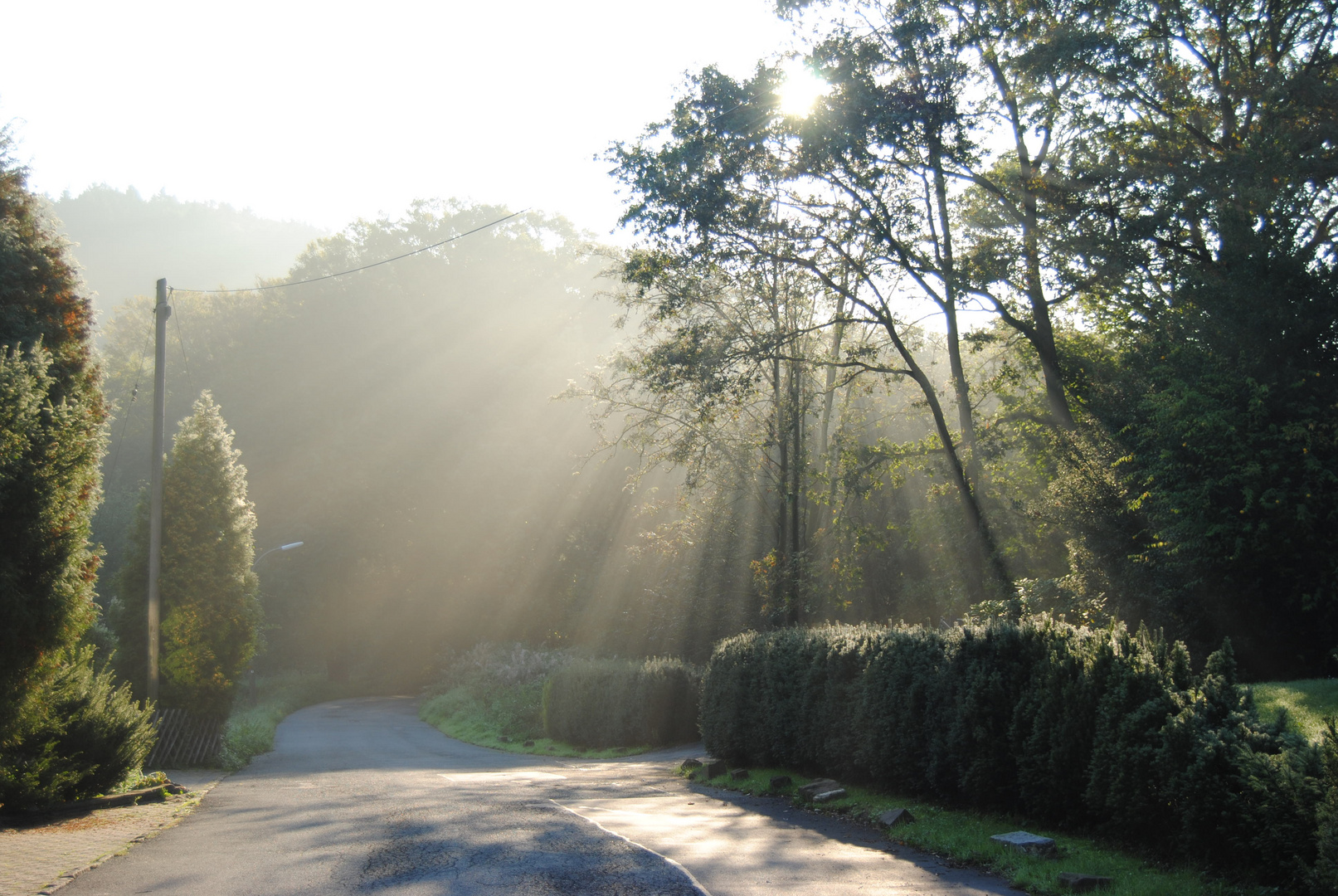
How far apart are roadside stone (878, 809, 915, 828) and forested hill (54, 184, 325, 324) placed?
4026 inches

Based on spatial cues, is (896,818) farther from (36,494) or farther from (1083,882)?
(36,494)

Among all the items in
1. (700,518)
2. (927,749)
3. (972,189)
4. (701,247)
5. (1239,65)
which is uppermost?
(1239,65)

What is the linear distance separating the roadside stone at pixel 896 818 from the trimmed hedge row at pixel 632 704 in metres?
11.9

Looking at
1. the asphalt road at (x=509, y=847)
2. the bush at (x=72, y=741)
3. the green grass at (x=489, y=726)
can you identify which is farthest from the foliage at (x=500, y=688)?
the bush at (x=72, y=741)

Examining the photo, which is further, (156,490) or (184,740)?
(184,740)

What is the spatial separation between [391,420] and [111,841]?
40.7 m

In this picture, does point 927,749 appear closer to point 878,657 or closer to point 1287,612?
point 878,657

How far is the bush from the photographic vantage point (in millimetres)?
10047

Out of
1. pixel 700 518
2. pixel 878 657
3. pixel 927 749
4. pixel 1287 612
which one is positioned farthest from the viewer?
pixel 700 518

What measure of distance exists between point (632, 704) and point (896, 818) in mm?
13383

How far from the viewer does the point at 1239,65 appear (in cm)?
1995

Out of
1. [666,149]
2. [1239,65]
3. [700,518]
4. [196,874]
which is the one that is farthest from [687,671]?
[1239,65]

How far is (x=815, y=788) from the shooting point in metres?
11.7

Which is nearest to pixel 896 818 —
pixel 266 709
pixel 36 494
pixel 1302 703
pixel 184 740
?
pixel 1302 703
